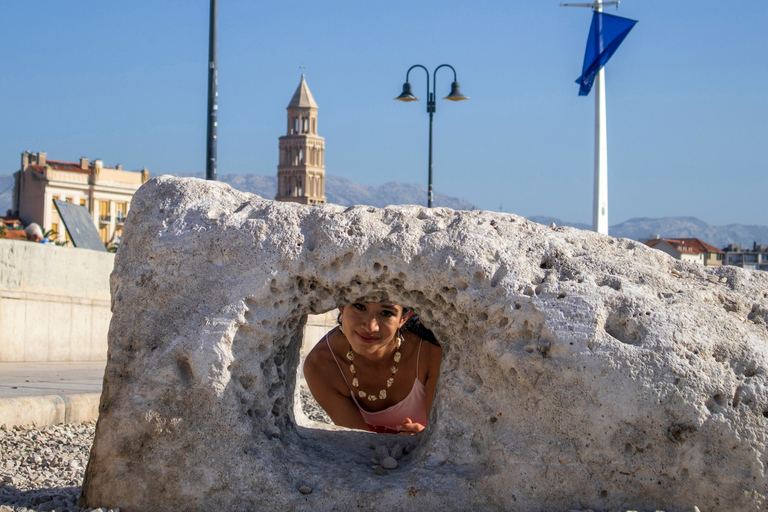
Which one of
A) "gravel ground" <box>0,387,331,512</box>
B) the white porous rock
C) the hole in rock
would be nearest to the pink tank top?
the hole in rock

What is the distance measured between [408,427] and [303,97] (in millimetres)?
113348

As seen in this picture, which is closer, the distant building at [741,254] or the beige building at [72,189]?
the beige building at [72,189]

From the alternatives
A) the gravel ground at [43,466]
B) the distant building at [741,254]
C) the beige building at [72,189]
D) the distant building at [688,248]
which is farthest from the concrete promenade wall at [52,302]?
the distant building at [741,254]

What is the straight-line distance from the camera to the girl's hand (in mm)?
5344

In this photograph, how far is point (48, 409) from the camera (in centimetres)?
658

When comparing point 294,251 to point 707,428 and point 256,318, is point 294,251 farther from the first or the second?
point 707,428

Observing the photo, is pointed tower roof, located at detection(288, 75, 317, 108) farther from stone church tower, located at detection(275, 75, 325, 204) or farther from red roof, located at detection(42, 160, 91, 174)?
red roof, located at detection(42, 160, 91, 174)

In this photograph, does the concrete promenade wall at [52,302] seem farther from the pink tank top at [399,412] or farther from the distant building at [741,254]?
the distant building at [741,254]

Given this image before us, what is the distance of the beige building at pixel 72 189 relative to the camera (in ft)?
243

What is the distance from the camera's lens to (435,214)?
167 inches

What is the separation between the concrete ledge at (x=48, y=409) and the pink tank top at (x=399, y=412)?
2.72 meters

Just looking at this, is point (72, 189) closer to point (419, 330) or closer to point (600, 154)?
point (600, 154)

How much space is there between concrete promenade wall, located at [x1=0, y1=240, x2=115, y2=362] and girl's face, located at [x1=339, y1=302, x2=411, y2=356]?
20.8 feet

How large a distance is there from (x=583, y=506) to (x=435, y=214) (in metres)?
1.67
